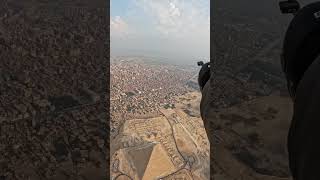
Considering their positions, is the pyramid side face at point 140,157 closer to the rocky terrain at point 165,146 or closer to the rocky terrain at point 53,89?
the rocky terrain at point 165,146

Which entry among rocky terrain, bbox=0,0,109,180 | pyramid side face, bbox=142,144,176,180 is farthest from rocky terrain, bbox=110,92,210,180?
rocky terrain, bbox=0,0,109,180

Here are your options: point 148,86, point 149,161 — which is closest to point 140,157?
point 149,161

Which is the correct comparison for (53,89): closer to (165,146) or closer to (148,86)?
(148,86)

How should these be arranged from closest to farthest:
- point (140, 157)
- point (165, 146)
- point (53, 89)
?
point (53, 89), point (140, 157), point (165, 146)

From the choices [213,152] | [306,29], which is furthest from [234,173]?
[306,29]

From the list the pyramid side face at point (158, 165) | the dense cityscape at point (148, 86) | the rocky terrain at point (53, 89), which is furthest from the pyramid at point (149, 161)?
the rocky terrain at point (53, 89)

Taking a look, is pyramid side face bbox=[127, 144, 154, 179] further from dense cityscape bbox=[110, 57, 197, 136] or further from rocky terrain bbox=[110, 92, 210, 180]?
dense cityscape bbox=[110, 57, 197, 136]

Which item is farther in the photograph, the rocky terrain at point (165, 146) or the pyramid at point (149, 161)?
the pyramid at point (149, 161)

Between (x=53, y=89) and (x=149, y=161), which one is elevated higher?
(x=53, y=89)
